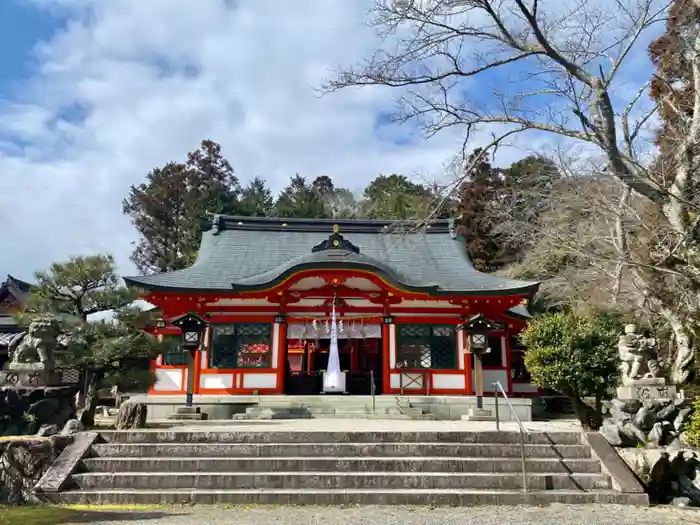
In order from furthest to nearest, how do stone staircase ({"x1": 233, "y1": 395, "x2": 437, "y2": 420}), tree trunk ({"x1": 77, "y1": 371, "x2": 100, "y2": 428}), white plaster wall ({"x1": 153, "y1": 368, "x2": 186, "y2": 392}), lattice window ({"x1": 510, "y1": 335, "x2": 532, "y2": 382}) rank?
lattice window ({"x1": 510, "y1": 335, "x2": 532, "y2": 382}) → white plaster wall ({"x1": 153, "y1": 368, "x2": 186, "y2": 392}) → stone staircase ({"x1": 233, "y1": 395, "x2": 437, "y2": 420}) → tree trunk ({"x1": 77, "y1": 371, "x2": 100, "y2": 428})

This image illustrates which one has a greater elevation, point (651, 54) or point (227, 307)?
point (651, 54)

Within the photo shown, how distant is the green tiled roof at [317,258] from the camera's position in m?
13.7

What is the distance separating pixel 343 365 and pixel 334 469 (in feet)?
37.1

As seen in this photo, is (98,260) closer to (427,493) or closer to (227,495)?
(227,495)

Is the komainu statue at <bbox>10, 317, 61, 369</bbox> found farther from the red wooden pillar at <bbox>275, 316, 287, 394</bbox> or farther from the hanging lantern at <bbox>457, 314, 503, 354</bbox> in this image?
the hanging lantern at <bbox>457, 314, 503, 354</bbox>

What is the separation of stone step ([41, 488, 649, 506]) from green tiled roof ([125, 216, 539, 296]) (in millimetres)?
6152

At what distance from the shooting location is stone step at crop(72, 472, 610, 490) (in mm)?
6664

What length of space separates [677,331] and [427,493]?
322 inches

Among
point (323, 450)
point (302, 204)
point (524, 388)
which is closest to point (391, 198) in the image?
point (302, 204)

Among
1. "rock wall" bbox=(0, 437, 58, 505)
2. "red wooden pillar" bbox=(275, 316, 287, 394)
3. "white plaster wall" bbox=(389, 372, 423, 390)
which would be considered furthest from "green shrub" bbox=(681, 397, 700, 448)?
"red wooden pillar" bbox=(275, 316, 287, 394)

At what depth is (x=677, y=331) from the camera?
38.2 ft

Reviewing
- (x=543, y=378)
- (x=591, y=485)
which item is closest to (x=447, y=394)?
(x=543, y=378)

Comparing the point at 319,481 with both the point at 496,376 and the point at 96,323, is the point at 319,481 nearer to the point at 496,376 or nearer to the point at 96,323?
the point at 96,323

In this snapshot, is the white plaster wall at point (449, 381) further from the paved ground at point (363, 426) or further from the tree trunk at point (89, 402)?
the tree trunk at point (89, 402)
